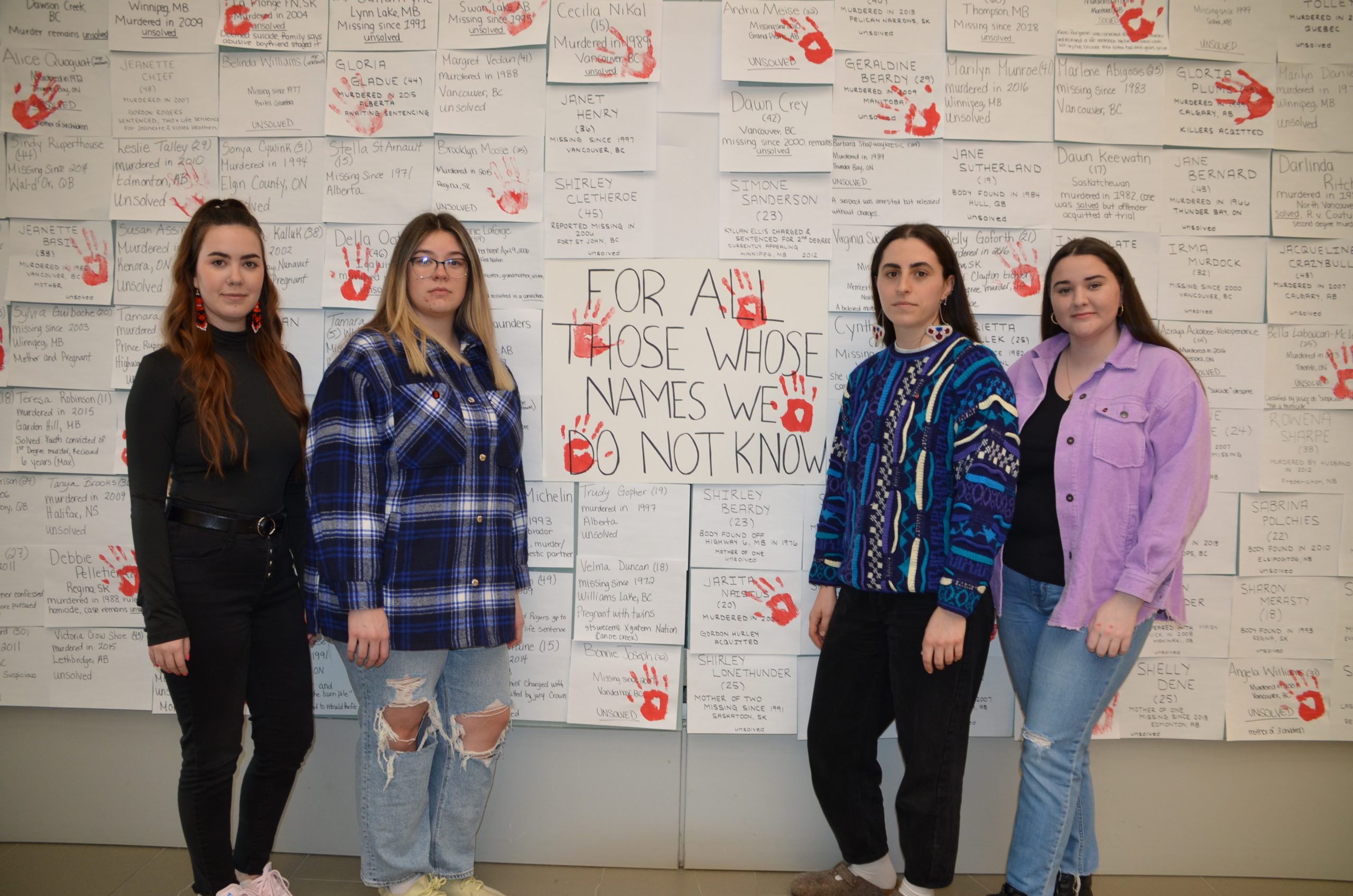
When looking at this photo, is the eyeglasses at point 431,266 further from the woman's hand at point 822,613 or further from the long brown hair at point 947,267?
the woman's hand at point 822,613

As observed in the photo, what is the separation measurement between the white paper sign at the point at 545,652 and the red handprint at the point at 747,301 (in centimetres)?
93

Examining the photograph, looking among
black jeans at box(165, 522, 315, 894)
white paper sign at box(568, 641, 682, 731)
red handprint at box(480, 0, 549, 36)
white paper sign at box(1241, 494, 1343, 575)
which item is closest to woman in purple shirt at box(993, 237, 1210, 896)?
white paper sign at box(1241, 494, 1343, 575)

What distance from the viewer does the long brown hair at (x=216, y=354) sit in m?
1.77

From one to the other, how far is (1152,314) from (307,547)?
2459 millimetres

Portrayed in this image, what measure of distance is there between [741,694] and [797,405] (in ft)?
2.91

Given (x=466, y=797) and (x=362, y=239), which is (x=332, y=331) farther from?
(x=466, y=797)

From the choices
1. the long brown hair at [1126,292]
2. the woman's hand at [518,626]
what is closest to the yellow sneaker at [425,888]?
the woman's hand at [518,626]

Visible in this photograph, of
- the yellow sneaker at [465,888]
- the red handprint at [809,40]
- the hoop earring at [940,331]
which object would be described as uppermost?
the red handprint at [809,40]

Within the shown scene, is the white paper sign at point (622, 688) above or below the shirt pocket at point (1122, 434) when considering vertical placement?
below

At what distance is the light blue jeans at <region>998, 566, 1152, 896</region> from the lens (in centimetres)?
185

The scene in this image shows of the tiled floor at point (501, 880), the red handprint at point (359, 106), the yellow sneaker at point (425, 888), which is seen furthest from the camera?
the red handprint at point (359, 106)

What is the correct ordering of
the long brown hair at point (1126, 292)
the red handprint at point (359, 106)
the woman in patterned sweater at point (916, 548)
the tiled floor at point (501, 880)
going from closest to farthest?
the woman in patterned sweater at point (916, 548), the long brown hair at point (1126, 292), the tiled floor at point (501, 880), the red handprint at point (359, 106)

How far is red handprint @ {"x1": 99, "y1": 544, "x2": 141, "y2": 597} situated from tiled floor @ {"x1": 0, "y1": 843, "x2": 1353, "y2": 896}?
803mm

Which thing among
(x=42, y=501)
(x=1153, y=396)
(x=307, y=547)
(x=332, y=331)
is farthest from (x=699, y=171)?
(x=42, y=501)
